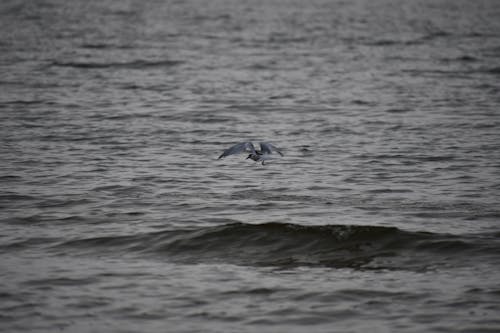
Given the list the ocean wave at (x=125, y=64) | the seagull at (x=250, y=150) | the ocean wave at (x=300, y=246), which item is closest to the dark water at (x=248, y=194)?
the ocean wave at (x=300, y=246)

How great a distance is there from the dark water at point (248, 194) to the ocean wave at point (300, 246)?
3cm

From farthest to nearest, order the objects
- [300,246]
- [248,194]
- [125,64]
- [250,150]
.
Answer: [125,64]
[248,194]
[250,150]
[300,246]

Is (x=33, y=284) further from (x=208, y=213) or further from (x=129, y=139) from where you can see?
(x=129, y=139)

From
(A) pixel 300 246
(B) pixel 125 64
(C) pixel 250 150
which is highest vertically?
(B) pixel 125 64

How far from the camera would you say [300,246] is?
10.4 meters

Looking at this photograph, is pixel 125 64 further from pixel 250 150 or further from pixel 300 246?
pixel 300 246

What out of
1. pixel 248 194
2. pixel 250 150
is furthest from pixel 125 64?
pixel 250 150

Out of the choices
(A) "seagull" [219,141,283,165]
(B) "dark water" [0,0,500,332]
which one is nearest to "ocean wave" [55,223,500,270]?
(B) "dark water" [0,0,500,332]

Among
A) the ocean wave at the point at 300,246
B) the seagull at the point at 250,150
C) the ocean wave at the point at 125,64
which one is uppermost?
the ocean wave at the point at 125,64

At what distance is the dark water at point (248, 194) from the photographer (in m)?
8.45

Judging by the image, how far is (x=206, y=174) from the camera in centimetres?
1390

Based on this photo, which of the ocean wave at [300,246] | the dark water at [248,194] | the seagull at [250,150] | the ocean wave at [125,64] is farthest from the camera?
the ocean wave at [125,64]

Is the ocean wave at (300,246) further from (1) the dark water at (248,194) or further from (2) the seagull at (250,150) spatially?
(2) the seagull at (250,150)

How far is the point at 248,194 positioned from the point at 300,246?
2423 millimetres
